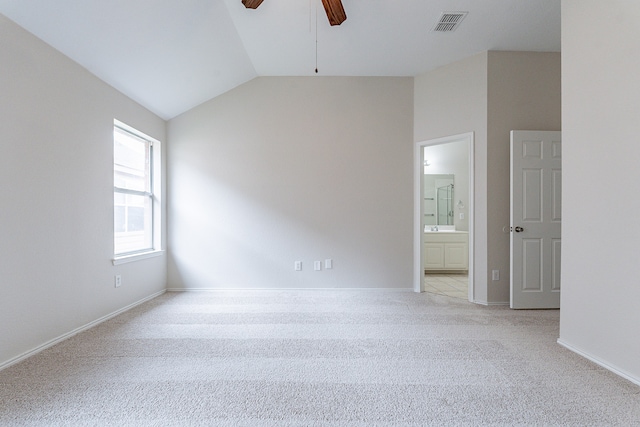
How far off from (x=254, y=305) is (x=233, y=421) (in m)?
2.13

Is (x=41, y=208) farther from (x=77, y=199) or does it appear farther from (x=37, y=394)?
(x=37, y=394)

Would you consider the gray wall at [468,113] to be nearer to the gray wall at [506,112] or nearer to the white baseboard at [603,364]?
the gray wall at [506,112]

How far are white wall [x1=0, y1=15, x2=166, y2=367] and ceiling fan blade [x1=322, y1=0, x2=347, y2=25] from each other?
220 centimetres

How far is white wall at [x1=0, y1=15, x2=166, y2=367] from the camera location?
85.1 inches

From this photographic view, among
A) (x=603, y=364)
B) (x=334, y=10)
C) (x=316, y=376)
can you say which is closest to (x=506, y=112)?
(x=334, y=10)

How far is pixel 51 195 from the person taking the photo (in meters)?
2.50

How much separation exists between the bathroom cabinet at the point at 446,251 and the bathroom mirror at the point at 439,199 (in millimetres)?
842

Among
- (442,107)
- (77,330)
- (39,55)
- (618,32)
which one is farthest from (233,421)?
(442,107)

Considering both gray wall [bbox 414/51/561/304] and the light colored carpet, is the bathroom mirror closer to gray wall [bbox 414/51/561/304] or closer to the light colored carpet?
gray wall [bbox 414/51/561/304]

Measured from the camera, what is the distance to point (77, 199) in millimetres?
2783

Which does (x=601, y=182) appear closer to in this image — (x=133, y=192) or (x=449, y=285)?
(x=449, y=285)

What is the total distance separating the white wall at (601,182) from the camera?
2.01 metres

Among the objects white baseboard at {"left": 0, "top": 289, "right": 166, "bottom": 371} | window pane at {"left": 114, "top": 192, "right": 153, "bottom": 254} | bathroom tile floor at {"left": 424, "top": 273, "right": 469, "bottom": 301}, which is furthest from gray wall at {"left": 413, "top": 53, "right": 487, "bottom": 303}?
white baseboard at {"left": 0, "top": 289, "right": 166, "bottom": 371}

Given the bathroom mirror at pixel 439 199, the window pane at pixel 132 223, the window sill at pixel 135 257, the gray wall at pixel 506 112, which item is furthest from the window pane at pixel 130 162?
the bathroom mirror at pixel 439 199
